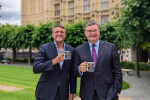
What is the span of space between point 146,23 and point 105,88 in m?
6.20

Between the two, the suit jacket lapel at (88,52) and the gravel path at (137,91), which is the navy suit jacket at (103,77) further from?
the gravel path at (137,91)

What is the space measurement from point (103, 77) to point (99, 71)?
5.1 inches

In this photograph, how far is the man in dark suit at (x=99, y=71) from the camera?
9.40 ft

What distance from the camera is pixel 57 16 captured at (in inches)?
1636

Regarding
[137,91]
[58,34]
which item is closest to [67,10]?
[137,91]

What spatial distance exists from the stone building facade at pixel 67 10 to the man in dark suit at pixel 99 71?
3120cm

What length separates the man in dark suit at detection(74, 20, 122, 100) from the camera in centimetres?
287

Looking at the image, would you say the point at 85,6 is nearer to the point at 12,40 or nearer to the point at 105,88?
the point at 12,40

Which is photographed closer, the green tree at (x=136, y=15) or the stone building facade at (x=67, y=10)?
the green tree at (x=136, y=15)

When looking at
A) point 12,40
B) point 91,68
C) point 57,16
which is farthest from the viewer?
point 57,16

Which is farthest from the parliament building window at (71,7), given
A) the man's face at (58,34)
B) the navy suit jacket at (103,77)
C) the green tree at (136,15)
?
the navy suit jacket at (103,77)

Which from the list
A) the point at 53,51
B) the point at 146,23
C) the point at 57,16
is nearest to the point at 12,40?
the point at 57,16

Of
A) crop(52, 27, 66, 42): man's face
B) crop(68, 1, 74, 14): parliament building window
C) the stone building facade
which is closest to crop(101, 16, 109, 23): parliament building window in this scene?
the stone building facade

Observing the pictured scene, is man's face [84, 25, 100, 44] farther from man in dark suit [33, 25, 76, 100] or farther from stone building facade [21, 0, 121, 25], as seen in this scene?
stone building facade [21, 0, 121, 25]
